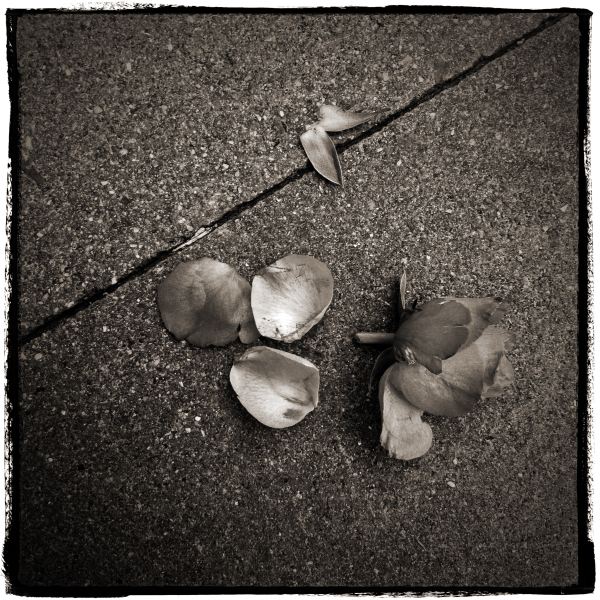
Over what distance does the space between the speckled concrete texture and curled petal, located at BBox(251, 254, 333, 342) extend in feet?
0.17

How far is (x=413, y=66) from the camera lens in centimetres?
86

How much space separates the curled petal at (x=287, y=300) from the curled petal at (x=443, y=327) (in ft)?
0.43

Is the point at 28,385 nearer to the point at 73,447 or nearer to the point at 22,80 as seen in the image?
the point at 73,447

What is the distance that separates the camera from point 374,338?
820mm

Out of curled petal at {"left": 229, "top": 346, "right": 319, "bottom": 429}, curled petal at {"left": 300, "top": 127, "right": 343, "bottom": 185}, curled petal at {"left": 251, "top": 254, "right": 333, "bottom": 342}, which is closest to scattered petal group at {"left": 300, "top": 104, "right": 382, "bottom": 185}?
curled petal at {"left": 300, "top": 127, "right": 343, "bottom": 185}

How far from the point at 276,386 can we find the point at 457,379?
246 millimetres

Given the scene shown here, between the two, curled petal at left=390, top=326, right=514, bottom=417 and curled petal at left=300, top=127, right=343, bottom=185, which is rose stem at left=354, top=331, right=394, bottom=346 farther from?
curled petal at left=300, top=127, right=343, bottom=185

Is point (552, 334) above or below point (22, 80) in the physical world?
below

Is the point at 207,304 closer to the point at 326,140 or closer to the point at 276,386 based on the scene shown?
the point at 276,386

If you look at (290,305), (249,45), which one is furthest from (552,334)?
(249,45)

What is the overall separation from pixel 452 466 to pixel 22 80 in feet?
2.90

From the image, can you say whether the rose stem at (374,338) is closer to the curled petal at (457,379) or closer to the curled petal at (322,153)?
the curled petal at (457,379)

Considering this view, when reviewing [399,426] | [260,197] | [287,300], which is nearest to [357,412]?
[399,426]

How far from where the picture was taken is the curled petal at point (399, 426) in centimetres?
75
